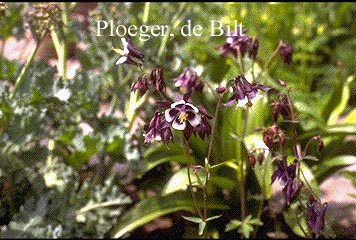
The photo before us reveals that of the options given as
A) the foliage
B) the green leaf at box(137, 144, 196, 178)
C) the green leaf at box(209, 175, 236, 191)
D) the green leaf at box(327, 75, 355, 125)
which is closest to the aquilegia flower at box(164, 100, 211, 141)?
the foliage

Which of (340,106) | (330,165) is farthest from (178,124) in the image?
(340,106)

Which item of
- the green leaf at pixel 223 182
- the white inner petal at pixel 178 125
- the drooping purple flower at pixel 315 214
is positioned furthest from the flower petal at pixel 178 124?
A: the green leaf at pixel 223 182

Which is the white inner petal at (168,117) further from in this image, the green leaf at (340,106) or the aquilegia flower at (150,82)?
the green leaf at (340,106)

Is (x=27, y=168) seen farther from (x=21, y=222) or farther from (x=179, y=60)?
(x=179, y=60)

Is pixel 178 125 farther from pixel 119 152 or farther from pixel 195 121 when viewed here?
pixel 119 152

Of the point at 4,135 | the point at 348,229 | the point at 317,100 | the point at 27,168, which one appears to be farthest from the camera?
the point at 317,100

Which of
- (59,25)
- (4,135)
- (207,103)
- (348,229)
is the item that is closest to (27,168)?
(4,135)
